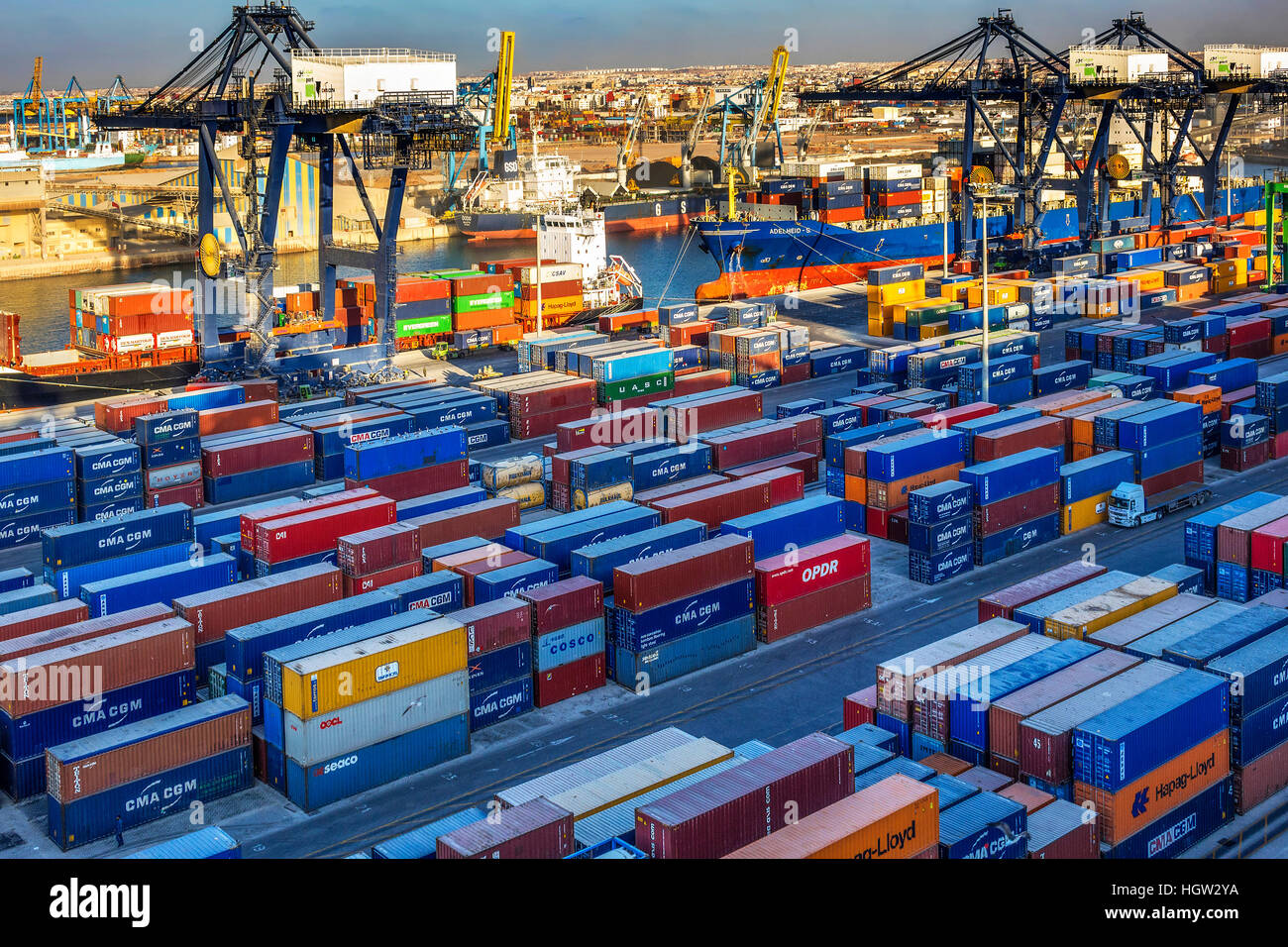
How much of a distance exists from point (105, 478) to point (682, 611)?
22.1 meters

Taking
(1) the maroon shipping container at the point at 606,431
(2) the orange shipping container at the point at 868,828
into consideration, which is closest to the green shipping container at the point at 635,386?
(1) the maroon shipping container at the point at 606,431

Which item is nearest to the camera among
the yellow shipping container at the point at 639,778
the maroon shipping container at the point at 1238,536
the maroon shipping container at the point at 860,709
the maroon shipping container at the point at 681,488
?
the yellow shipping container at the point at 639,778

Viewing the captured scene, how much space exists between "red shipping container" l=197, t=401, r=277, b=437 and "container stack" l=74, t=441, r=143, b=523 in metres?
5.05

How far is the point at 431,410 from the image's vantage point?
49750 mm

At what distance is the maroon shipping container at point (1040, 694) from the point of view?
22.7m

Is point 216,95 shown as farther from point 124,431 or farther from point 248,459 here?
point 248,459

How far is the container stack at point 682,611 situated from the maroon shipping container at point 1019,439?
39.8 feet

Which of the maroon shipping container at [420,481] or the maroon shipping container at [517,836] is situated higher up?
the maroon shipping container at [420,481]

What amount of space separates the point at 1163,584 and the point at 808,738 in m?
11.9

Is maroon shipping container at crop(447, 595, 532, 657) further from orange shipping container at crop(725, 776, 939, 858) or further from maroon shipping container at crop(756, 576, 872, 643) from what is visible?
orange shipping container at crop(725, 776, 939, 858)

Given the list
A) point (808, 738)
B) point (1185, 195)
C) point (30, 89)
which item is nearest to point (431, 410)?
point (808, 738)

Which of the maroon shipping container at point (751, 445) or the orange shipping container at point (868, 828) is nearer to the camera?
the orange shipping container at point (868, 828)

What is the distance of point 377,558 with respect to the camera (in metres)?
32.4

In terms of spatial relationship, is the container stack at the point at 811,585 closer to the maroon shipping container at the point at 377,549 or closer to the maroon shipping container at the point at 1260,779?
the maroon shipping container at the point at 377,549
